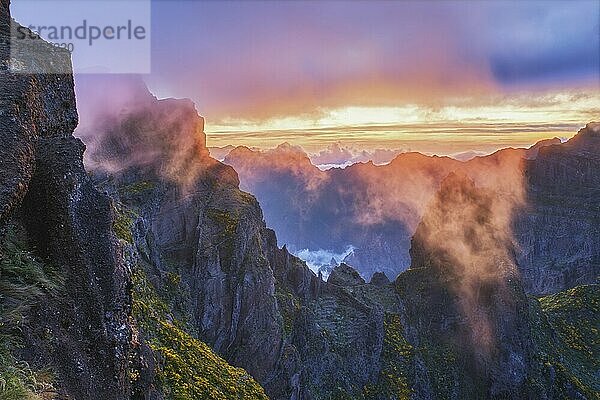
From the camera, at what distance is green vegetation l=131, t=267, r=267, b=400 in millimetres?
26438

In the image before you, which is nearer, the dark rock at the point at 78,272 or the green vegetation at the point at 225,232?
the dark rock at the point at 78,272

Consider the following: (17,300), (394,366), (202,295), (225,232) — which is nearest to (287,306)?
(225,232)

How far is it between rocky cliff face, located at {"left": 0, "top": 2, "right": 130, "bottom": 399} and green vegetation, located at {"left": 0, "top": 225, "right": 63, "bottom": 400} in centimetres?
20

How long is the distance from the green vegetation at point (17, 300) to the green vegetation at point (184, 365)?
44.0 ft

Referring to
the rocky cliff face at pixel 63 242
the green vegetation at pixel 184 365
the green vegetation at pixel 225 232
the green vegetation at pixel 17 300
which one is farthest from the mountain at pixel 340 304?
the green vegetation at pixel 17 300

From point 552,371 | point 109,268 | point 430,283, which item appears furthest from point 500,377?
point 109,268

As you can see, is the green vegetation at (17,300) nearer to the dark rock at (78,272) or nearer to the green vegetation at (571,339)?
the dark rock at (78,272)

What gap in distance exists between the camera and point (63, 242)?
13.3 metres

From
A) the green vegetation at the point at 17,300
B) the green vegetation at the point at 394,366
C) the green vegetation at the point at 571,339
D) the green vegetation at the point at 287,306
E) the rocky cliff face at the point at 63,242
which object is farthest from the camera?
the green vegetation at the point at 571,339

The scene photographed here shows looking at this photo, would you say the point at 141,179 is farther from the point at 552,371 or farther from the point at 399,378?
the point at 552,371

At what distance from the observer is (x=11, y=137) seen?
40.1ft

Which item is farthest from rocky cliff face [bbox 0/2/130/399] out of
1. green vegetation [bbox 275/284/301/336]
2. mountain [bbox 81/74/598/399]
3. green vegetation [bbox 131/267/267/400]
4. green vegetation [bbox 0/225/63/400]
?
green vegetation [bbox 275/284/301/336]

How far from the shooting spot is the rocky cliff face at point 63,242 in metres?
11.9

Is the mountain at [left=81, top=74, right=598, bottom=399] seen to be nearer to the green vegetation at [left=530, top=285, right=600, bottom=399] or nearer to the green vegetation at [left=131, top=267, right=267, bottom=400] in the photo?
the green vegetation at [left=530, top=285, right=600, bottom=399]
